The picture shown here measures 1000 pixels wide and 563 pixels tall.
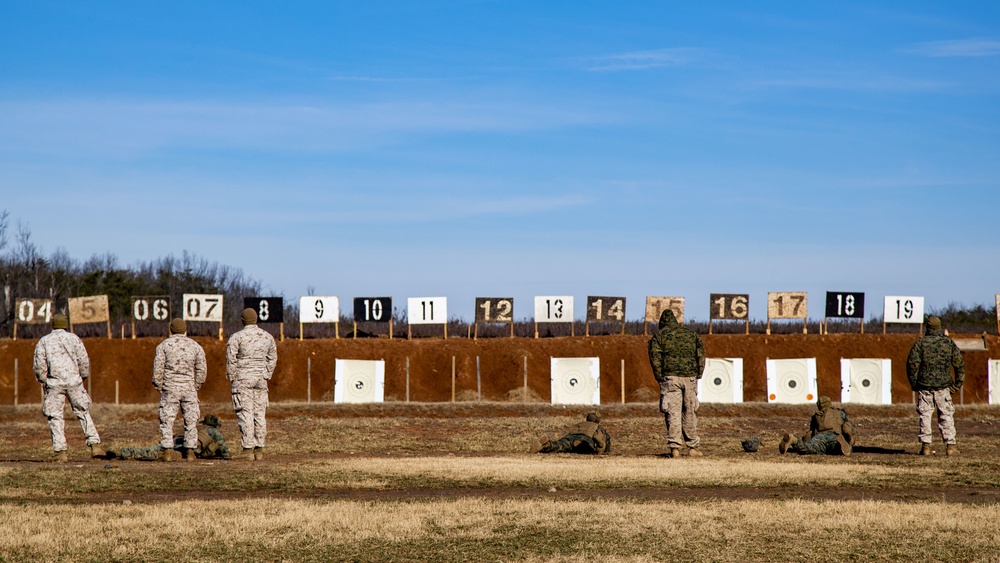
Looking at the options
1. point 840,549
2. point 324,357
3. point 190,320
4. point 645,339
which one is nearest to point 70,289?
point 190,320

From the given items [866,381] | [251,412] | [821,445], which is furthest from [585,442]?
[866,381]

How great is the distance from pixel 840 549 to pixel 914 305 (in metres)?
48.0

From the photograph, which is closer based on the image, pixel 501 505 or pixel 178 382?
pixel 501 505

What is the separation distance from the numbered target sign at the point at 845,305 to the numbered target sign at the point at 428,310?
17.9 metres

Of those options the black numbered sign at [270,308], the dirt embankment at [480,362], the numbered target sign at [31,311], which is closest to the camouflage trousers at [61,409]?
the dirt embankment at [480,362]

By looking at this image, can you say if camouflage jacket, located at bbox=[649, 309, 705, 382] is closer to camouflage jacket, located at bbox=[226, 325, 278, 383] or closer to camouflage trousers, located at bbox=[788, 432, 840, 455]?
camouflage trousers, located at bbox=[788, 432, 840, 455]

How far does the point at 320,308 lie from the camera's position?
53.7 m

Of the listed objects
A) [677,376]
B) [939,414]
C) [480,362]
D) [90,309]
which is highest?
[90,309]

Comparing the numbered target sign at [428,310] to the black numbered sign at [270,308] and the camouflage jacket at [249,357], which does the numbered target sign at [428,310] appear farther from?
the camouflage jacket at [249,357]

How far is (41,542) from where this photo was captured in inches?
357

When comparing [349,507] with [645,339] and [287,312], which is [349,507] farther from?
[287,312]

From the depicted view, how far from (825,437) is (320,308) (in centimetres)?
3783

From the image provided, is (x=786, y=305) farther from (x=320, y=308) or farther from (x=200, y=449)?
(x=200, y=449)

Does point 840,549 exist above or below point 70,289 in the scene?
below
